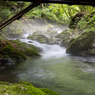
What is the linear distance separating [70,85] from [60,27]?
117 ft

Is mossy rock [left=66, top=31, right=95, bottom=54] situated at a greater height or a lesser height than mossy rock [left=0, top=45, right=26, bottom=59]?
greater

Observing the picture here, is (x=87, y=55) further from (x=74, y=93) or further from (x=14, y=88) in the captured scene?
(x=14, y=88)

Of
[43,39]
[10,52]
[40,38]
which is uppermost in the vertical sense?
[40,38]

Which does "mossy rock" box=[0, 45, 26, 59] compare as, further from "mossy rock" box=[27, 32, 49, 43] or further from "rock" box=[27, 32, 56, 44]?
"mossy rock" box=[27, 32, 49, 43]

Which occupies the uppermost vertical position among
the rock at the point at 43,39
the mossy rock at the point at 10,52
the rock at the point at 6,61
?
the rock at the point at 43,39

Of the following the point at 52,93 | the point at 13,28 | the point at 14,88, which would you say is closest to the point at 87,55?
the point at 52,93

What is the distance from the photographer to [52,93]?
9.22 feet

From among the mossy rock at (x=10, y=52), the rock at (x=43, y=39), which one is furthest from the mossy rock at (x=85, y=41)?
the rock at (x=43, y=39)

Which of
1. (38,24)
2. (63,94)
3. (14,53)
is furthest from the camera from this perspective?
(38,24)

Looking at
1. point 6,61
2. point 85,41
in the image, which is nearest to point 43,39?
point 85,41

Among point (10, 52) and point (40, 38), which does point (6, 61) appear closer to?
point (10, 52)

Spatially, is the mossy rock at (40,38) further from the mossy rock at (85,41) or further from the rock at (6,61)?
the rock at (6,61)

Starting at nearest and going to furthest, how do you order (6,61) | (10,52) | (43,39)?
1. (6,61)
2. (10,52)
3. (43,39)

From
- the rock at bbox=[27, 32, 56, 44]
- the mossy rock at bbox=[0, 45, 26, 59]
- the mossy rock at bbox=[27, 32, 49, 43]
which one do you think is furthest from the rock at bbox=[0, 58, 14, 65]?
the mossy rock at bbox=[27, 32, 49, 43]
